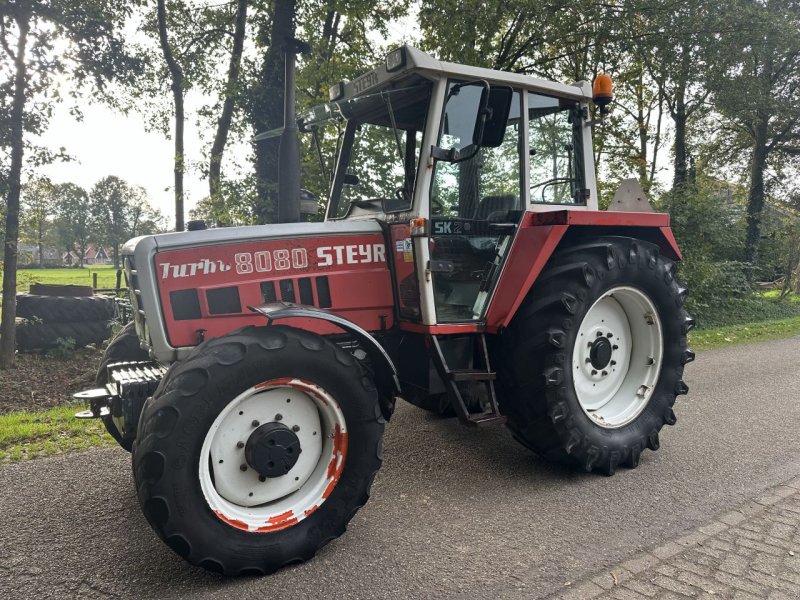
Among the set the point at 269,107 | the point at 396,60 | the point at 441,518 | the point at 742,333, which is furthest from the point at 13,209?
the point at 742,333

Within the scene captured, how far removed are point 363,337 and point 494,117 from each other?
1580 millimetres

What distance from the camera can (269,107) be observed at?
29.8ft

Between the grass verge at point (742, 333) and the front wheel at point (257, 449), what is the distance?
7720mm

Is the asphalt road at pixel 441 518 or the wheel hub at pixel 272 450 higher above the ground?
the wheel hub at pixel 272 450

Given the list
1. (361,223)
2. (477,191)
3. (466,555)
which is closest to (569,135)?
(477,191)

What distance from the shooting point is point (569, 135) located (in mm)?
4219

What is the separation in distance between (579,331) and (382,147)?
1.80 meters

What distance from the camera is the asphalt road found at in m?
2.67

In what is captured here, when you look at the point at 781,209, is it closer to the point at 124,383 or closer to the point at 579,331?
the point at 579,331

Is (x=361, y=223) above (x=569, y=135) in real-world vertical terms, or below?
below

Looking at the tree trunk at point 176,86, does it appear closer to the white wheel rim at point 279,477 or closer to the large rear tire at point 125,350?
the large rear tire at point 125,350

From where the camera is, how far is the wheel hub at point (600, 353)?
4102 millimetres

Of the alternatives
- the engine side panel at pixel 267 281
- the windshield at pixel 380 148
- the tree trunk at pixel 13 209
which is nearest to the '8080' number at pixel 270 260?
the engine side panel at pixel 267 281

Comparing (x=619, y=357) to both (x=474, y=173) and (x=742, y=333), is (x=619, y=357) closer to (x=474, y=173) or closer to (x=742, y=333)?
(x=474, y=173)
